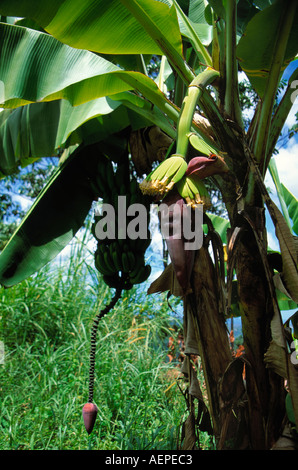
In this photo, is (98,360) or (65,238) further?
(98,360)

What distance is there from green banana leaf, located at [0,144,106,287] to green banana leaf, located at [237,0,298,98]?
612 millimetres

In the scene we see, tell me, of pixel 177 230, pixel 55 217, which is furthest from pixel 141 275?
pixel 177 230

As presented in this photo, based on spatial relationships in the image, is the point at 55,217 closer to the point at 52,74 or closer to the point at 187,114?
the point at 52,74

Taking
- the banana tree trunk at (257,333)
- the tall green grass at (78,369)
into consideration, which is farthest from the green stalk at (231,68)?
the tall green grass at (78,369)

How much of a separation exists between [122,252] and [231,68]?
1.97ft

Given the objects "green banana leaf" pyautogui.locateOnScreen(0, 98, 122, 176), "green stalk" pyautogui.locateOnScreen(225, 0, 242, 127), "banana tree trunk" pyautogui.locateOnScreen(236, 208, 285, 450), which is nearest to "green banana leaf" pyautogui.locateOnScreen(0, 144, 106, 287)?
"green banana leaf" pyautogui.locateOnScreen(0, 98, 122, 176)

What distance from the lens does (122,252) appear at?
119 centimetres

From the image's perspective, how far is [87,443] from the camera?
1688mm

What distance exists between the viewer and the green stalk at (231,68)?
3.09 ft

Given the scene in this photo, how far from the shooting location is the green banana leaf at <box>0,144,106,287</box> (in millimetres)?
1313

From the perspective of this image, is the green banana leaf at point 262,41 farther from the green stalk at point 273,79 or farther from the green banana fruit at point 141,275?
the green banana fruit at point 141,275

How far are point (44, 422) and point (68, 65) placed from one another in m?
1.59
